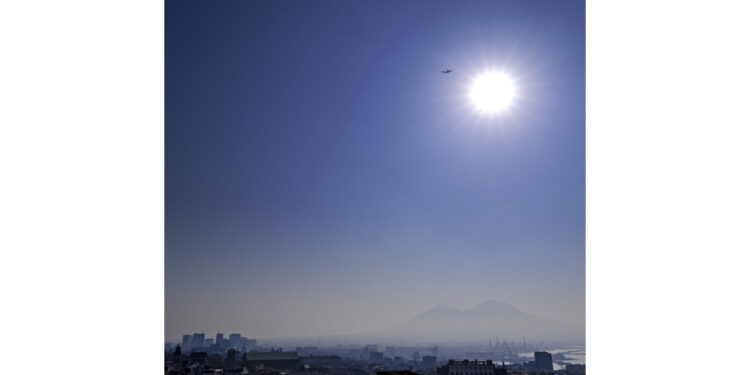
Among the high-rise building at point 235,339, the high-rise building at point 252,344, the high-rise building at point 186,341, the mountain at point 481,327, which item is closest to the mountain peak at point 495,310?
the mountain at point 481,327

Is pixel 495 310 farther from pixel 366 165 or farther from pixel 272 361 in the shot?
pixel 272 361

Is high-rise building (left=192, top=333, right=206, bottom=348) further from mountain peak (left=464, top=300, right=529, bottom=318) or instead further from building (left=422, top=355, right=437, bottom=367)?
mountain peak (left=464, top=300, right=529, bottom=318)
